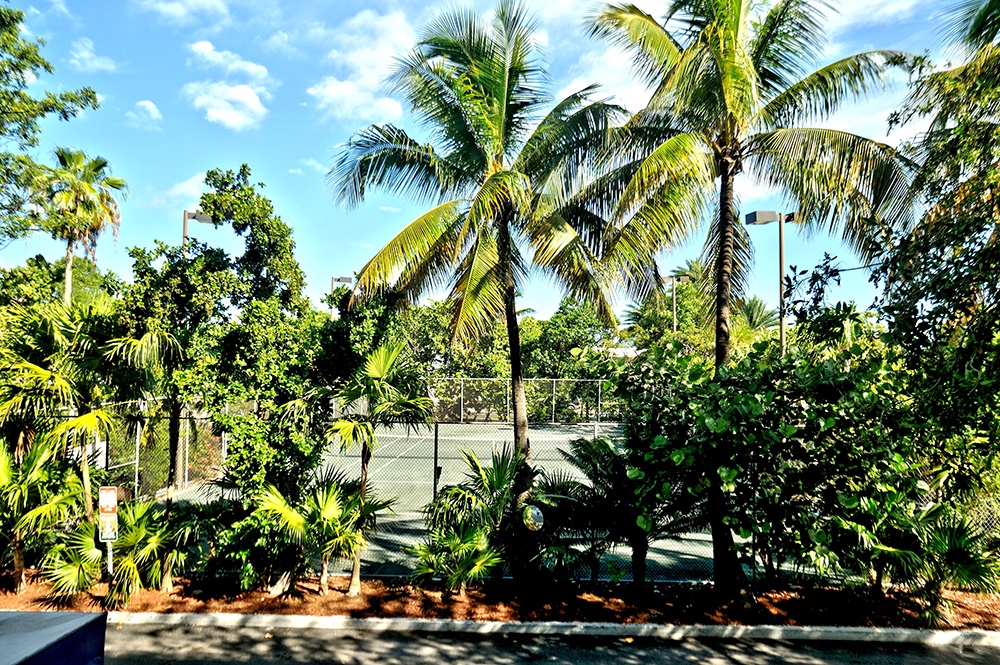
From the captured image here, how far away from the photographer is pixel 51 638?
99.9 inches

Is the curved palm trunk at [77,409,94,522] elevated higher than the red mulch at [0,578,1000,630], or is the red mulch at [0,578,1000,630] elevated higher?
the curved palm trunk at [77,409,94,522]

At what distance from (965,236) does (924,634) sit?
4.47 m

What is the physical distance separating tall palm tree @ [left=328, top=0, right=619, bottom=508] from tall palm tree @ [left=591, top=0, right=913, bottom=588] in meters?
0.78

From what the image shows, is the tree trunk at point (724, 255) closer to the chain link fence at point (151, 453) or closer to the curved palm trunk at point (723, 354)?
the curved palm trunk at point (723, 354)

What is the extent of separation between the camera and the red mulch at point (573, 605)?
268 inches

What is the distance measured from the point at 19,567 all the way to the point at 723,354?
9249mm

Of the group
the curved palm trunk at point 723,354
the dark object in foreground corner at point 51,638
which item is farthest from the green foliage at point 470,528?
the dark object in foreground corner at point 51,638

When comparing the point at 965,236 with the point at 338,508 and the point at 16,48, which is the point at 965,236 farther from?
the point at 16,48

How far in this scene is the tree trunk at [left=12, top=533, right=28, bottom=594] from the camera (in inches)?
280

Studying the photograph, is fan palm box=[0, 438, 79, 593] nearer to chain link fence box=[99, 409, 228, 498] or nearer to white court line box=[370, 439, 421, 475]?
chain link fence box=[99, 409, 228, 498]

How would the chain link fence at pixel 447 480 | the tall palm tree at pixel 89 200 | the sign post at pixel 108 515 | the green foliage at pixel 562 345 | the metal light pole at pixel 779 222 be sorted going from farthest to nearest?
1. the green foliage at pixel 562 345
2. the tall palm tree at pixel 89 200
3. the metal light pole at pixel 779 222
4. the chain link fence at pixel 447 480
5. the sign post at pixel 108 515

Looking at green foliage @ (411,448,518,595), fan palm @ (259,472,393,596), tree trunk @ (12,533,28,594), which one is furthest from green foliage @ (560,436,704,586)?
tree trunk @ (12,533,28,594)

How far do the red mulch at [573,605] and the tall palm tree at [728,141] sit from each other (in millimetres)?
640

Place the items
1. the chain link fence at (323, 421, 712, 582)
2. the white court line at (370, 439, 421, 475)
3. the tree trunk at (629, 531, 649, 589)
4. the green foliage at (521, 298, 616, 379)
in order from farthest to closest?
the green foliage at (521, 298, 616, 379)
the white court line at (370, 439, 421, 475)
the chain link fence at (323, 421, 712, 582)
the tree trunk at (629, 531, 649, 589)
